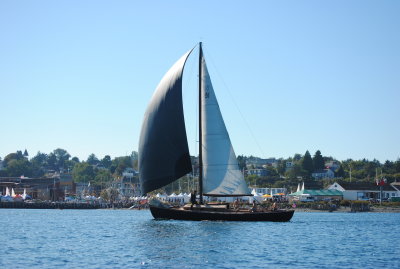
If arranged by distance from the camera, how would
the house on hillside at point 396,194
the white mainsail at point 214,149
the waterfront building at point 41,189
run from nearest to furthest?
the white mainsail at point 214,149, the house on hillside at point 396,194, the waterfront building at point 41,189

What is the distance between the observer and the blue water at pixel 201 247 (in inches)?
1400

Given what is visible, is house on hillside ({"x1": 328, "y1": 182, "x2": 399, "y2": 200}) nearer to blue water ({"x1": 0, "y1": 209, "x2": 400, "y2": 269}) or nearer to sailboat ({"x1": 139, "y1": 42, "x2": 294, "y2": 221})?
sailboat ({"x1": 139, "y1": 42, "x2": 294, "y2": 221})

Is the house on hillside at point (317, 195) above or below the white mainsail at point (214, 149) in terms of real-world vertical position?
below

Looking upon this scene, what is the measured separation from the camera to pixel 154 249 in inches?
1629

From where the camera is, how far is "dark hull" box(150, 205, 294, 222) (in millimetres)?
60156

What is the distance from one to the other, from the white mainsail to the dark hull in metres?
2.40

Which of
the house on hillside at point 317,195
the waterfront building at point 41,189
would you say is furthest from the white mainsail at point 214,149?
the waterfront building at point 41,189

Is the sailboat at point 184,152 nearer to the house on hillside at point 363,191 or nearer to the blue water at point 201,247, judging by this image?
the blue water at point 201,247

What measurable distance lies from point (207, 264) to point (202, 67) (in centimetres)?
3045

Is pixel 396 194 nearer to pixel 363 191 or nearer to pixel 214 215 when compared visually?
pixel 363 191

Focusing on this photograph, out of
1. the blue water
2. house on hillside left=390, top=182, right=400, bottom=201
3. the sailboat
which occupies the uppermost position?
the sailboat

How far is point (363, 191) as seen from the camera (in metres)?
139

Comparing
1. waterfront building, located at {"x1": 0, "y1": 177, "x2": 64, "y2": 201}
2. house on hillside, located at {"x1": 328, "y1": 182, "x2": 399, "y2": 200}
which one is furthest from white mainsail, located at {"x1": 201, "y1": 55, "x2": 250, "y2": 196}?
waterfront building, located at {"x1": 0, "y1": 177, "x2": 64, "y2": 201}

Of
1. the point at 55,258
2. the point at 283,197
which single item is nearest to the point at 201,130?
the point at 55,258
